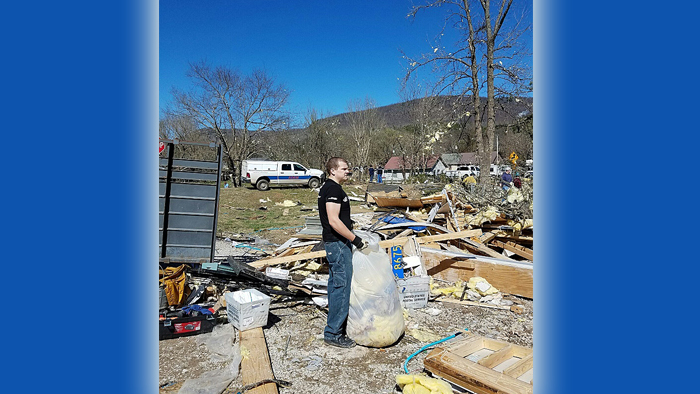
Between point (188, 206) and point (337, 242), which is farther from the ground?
point (188, 206)

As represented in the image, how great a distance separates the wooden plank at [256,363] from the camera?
2838 millimetres

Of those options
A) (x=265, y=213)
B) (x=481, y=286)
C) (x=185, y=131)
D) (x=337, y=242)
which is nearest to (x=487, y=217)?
(x=481, y=286)

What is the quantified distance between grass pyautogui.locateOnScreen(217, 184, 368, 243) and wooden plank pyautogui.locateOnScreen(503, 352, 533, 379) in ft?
24.2

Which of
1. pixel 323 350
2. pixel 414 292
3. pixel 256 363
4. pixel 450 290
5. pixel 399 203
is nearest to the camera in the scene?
pixel 256 363

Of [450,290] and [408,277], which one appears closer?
[408,277]

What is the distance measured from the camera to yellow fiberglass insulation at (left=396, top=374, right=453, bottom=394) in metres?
2.53

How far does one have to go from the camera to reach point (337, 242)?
135 inches

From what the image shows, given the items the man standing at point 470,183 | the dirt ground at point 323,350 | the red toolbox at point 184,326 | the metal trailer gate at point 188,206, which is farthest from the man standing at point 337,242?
the man standing at point 470,183

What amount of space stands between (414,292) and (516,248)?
2.91 metres

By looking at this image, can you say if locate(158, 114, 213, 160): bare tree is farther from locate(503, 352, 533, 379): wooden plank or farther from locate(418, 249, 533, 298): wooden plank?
locate(503, 352, 533, 379): wooden plank

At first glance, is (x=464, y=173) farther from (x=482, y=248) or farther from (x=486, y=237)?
(x=482, y=248)

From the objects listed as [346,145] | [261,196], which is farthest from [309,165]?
[261,196]
